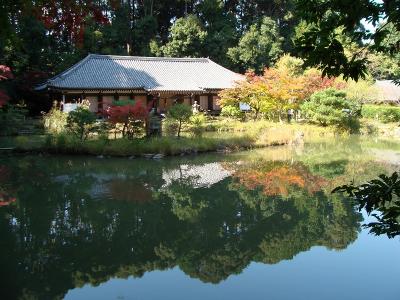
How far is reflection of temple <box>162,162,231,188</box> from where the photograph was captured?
1195 cm

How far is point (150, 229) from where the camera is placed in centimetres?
788

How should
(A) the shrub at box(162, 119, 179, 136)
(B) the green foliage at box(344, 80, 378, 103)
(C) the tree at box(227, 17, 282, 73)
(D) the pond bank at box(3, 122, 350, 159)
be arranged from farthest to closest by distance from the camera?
(C) the tree at box(227, 17, 282, 73)
(B) the green foliage at box(344, 80, 378, 103)
(A) the shrub at box(162, 119, 179, 136)
(D) the pond bank at box(3, 122, 350, 159)

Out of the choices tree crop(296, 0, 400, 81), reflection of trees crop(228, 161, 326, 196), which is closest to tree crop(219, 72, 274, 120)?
reflection of trees crop(228, 161, 326, 196)

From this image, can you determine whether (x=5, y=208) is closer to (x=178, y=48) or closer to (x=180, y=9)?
(x=178, y=48)

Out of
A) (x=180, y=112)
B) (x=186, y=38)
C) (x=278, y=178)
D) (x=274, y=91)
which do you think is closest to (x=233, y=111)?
(x=274, y=91)

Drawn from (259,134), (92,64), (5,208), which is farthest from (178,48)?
(5,208)

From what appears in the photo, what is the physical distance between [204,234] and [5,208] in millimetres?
4562

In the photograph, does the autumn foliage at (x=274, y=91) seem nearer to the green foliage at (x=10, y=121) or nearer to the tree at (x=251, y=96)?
the tree at (x=251, y=96)

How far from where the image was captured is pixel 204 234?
25.1 feet

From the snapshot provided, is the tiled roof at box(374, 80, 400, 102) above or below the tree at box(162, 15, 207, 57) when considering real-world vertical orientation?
below

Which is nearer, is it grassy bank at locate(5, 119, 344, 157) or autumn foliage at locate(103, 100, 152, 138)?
grassy bank at locate(5, 119, 344, 157)

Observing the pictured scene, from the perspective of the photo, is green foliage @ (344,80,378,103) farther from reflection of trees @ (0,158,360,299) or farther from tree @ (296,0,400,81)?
tree @ (296,0,400,81)

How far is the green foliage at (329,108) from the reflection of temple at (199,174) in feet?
34.5

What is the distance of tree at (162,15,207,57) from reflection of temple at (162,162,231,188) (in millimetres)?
21805
